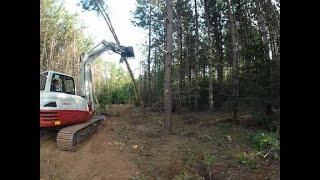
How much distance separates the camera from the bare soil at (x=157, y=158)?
266 inches

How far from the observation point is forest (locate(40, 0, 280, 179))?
10.6 m

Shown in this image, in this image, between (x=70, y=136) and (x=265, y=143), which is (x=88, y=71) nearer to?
(x=70, y=136)

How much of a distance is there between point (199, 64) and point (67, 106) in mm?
13291

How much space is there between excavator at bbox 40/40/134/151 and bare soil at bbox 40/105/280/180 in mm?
325

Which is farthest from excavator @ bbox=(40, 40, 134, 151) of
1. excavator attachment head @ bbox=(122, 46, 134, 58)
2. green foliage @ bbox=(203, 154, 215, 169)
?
green foliage @ bbox=(203, 154, 215, 169)

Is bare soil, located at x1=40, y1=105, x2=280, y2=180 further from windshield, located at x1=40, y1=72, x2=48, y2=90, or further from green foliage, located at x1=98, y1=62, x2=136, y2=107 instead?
green foliage, located at x1=98, y1=62, x2=136, y2=107

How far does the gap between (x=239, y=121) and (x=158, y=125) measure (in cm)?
311

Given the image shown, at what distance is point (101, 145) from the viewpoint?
8867 millimetres

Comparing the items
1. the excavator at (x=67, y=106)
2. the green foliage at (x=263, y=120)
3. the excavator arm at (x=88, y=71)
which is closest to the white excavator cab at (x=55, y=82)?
the excavator at (x=67, y=106)

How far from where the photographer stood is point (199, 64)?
20.4m

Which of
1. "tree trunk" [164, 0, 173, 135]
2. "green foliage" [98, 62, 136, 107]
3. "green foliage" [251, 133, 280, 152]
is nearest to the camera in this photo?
"green foliage" [251, 133, 280, 152]

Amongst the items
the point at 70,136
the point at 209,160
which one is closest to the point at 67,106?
the point at 70,136
